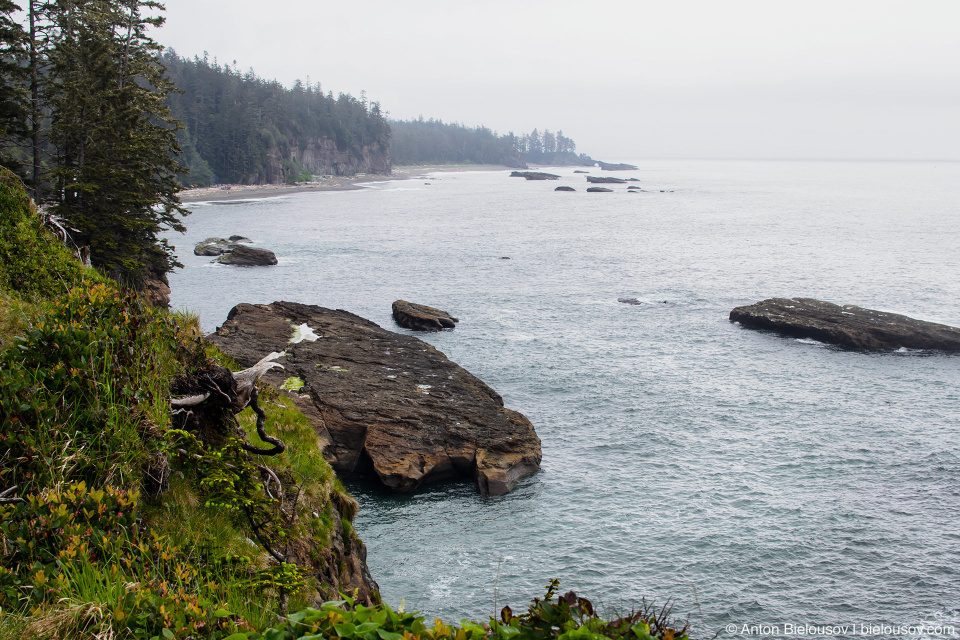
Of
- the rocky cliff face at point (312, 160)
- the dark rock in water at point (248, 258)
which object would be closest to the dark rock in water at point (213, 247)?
the dark rock in water at point (248, 258)

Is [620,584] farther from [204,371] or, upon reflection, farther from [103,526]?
[103,526]

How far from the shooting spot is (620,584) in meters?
18.9

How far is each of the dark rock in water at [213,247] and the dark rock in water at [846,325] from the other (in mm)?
51612

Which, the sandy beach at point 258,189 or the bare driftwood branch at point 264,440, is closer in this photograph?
the bare driftwood branch at point 264,440

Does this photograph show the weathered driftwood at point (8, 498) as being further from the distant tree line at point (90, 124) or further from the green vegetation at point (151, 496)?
the distant tree line at point (90, 124)

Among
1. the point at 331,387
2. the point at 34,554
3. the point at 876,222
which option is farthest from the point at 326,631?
the point at 876,222

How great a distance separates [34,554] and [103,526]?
24.7 inches

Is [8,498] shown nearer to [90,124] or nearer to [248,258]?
[90,124]

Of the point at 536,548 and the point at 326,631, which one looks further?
the point at 536,548

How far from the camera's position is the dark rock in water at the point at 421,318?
44.4 metres

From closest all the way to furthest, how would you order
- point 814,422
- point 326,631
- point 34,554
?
1. point 326,631
2. point 34,554
3. point 814,422

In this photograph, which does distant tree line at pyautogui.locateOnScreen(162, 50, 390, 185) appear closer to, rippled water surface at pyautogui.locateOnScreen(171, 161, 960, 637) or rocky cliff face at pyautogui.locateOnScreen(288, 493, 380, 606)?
rippled water surface at pyautogui.locateOnScreen(171, 161, 960, 637)

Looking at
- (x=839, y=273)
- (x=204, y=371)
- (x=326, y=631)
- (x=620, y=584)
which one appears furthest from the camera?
(x=839, y=273)

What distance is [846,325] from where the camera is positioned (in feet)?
143
